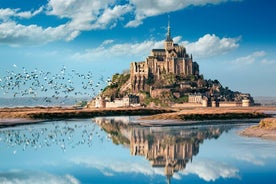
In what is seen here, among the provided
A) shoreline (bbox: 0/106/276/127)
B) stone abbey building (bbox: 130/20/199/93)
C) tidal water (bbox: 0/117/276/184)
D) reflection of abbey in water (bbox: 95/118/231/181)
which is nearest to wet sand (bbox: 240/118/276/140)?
tidal water (bbox: 0/117/276/184)

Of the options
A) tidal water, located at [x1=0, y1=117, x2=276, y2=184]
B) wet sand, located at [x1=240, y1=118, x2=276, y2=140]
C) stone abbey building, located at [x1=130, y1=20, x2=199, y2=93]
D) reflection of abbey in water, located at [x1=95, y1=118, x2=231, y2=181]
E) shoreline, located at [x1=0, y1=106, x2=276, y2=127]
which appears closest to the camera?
tidal water, located at [x1=0, y1=117, x2=276, y2=184]

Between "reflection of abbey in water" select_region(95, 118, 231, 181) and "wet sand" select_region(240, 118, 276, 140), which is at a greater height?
"wet sand" select_region(240, 118, 276, 140)

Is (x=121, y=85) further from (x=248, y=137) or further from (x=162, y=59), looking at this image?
(x=248, y=137)

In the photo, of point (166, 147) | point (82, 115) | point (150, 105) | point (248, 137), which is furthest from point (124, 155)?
point (150, 105)

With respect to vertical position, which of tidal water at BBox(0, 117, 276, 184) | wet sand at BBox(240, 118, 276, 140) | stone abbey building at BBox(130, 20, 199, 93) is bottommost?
tidal water at BBox(0, 117, 276, 184)

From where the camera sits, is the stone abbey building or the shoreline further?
the stone abbey building

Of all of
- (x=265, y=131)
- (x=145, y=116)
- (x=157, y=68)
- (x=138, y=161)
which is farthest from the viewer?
(x=157, y=68)

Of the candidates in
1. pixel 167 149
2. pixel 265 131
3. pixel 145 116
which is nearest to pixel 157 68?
pixel 145 116

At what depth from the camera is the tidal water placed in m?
25.2

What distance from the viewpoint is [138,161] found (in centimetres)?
3162

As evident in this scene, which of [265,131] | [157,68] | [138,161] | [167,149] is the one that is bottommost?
[138,161]

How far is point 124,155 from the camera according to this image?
34781 millimetres

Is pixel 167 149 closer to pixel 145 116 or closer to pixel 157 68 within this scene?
pixel 145 116

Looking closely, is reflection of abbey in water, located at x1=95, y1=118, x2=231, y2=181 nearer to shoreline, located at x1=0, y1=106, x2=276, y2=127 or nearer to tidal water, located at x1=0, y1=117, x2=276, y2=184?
tidal water, located at x1=0, y1=117, x2=276, y2=184
